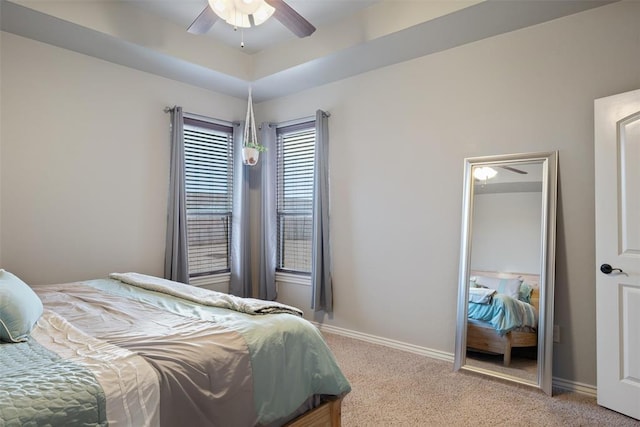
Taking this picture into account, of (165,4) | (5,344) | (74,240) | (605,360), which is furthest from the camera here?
(74,240)

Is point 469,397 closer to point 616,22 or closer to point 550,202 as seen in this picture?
point 550,202

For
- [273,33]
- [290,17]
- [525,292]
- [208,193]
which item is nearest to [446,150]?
[525,292]

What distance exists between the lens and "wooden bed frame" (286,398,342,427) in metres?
1.70

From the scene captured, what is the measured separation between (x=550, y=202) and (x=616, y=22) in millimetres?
1207

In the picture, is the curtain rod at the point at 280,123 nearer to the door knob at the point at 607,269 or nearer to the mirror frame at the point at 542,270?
the mirror frame at the point at 542,270

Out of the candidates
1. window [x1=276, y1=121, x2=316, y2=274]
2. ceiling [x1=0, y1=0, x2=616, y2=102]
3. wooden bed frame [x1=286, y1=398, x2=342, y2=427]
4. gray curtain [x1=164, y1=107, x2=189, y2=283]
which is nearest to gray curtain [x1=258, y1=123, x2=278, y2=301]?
window [x1=276, y1=121, x2=316, y2=274]

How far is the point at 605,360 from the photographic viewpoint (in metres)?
2.34

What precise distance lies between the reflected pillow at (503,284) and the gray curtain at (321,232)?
4.80 feet

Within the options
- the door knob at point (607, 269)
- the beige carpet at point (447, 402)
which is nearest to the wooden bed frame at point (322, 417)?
the beige carpet at point (447, 402)

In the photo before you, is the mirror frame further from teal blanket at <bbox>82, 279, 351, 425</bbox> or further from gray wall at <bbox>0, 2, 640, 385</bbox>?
teal blanket at <bbox>82, 279, 351, 425</bbox>

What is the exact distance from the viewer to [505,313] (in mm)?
2797

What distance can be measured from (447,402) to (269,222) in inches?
100

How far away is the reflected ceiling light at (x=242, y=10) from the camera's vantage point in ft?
6.92

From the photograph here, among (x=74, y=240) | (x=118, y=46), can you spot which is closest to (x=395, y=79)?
(x=118, y=46)
